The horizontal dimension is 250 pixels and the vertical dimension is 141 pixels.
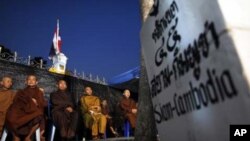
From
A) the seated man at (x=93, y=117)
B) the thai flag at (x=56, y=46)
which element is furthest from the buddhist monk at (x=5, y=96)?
the thai flag at (x=56, y=46)

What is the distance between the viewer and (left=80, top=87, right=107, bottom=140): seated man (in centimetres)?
712

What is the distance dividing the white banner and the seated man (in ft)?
16.9

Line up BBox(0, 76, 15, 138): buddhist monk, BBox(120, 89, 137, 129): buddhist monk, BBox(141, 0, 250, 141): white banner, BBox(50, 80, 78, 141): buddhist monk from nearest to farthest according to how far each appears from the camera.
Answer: BBox(141, 0, 250, 141): white banner < BBox(0, 76, 15, 138): buddhist monk < BBox(50, 80, 78, 141): buddhist monk < BBox(120, 89, 137, 129): buddhist monk

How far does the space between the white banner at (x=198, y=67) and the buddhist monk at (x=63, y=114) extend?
14.1 feet

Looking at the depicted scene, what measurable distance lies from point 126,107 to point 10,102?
127 inches

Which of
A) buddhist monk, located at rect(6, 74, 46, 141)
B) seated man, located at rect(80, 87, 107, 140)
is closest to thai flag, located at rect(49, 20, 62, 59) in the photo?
seated man, located at rect(80, 87, 107, 140)

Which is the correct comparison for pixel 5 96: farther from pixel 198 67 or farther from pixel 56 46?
pixel 56 46

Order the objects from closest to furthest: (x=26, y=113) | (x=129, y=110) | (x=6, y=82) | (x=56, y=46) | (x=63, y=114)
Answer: (x=26, y=113), (x=6, y=82), (x=63, y=114), (x=129, y=110), (x=56, y=46)

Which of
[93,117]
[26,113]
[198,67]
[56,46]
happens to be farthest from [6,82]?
[56,46]

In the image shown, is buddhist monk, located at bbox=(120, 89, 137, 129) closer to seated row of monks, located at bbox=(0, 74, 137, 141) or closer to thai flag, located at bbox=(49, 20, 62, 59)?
seated row of monks, located at bbox=(0, 74, 137, 141)

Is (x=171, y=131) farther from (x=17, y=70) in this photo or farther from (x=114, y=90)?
(x=114, y=90)

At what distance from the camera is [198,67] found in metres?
1.48

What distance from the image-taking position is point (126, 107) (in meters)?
8.06

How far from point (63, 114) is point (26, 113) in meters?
0.96
